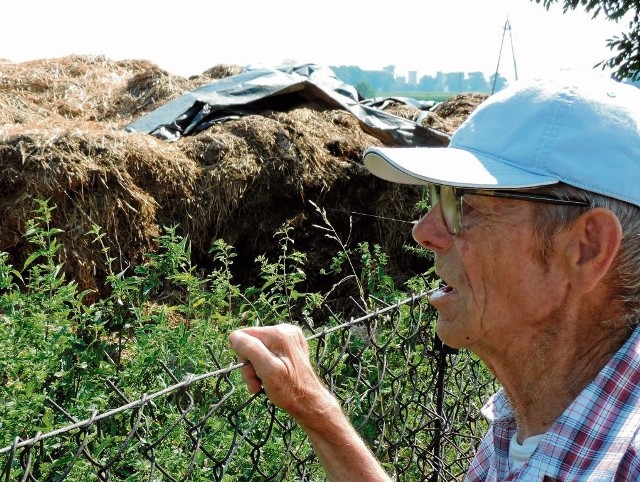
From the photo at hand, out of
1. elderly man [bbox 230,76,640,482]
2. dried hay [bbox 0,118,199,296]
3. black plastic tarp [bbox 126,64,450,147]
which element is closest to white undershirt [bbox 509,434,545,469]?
elderly man [bbox 230,76,640,482]

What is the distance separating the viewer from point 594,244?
4.65 feet

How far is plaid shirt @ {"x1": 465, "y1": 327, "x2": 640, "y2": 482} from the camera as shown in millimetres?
1284

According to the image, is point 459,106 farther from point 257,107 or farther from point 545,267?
point 545,267

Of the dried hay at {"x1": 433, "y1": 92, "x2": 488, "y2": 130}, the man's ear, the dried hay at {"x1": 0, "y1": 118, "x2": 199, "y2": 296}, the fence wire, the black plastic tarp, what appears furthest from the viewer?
the dried hay at {"x1": 433, "y1": 92, "x2": 488, "y2": 130}

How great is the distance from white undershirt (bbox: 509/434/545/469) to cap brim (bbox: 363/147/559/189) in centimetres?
45

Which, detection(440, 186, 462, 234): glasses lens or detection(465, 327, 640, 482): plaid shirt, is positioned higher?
detection(440, 186, 462, 234): glasses lens

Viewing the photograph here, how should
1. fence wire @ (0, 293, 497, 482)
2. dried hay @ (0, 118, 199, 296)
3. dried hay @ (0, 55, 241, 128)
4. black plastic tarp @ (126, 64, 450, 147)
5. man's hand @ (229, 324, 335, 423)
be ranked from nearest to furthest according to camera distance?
1. man's hand @ (229, 324, 335, 423)
2. fence wire @ (0, 293, 497, 482)
3. dried hay @ (0, 118, 199, 296)
4. black plastic tarp @ (126, 64, 450, 147)
5. dried hay @ (0, 55, 241, 128)

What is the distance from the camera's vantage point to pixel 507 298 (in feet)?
4.97

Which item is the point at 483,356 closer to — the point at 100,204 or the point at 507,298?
the point at 507,298

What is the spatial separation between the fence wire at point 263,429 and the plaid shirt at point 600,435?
2.39 feet

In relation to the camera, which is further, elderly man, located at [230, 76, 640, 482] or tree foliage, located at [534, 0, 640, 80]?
tree foliage, located at [534, 0, 640, 80]

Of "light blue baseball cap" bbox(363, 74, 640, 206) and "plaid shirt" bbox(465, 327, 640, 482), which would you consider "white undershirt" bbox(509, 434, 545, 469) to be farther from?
"light blue baseball cap" bbox(363, 74, 640, 206)

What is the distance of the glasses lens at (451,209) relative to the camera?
1.53 m

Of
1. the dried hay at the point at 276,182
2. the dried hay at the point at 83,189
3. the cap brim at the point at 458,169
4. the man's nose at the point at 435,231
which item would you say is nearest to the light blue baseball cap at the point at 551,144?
the cap brim at the point at 458,169
